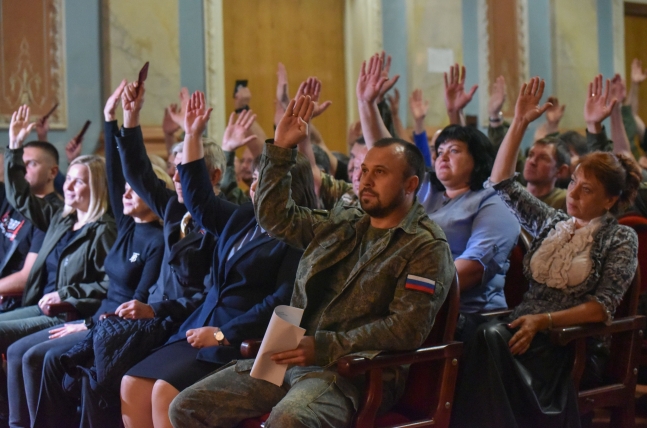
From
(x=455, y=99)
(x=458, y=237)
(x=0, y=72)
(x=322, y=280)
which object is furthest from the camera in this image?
(x=0, y=72)

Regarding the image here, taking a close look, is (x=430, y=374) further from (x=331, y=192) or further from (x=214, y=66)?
(x=214, y=66)

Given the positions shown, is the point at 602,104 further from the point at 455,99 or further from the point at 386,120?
the point at 386,120

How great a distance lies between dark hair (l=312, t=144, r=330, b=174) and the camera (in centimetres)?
368

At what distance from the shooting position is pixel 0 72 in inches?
200

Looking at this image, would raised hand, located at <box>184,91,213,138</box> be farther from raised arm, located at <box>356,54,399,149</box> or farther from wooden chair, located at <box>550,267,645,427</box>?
wooden chair, located at <box>550,267,645,427</box>

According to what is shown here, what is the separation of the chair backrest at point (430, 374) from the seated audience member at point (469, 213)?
26cm

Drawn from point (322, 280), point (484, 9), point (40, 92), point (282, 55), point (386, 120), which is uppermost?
point (484, 9)

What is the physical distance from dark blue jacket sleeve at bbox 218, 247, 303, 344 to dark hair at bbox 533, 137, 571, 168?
1532 mm

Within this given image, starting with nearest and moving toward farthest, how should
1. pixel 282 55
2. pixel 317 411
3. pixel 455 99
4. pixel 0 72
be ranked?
1. pixel 317 411
2. pixel 455 99
3. pixel 0 72
4. pixel 282 55

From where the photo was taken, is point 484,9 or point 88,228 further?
point 484,9

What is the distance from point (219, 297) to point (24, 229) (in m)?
1.81

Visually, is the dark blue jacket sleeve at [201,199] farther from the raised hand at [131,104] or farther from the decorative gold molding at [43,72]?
the decorative gold molding at [43,72]

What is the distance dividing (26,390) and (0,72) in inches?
112

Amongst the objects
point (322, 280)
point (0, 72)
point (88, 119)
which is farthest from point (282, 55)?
point (322, 280)
